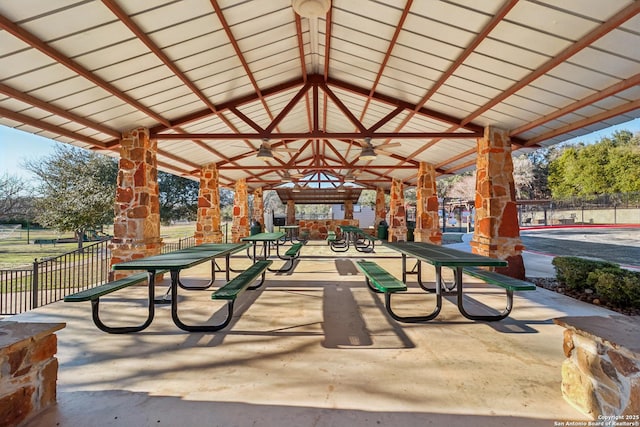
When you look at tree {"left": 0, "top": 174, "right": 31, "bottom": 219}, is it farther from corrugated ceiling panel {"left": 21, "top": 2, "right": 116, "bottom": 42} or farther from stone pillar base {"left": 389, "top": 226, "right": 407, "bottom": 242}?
stone pillar base {"left": 389, "top": 226, "right": 407, "bottom": 242}

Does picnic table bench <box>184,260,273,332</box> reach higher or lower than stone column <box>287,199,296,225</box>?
lower

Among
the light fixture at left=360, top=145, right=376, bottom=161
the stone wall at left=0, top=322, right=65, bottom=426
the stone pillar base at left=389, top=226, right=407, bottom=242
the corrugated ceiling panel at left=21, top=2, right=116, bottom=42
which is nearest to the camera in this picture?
the stone wall at left=0, top=322, right=65, bottom=426

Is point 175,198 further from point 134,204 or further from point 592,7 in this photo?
point 592,7

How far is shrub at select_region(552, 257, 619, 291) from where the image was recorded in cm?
518

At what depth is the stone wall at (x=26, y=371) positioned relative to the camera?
178 cm

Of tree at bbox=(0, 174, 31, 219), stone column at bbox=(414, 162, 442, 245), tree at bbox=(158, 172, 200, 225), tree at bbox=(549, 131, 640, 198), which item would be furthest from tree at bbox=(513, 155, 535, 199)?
tree at bbox=(0, 174, 31, 219)

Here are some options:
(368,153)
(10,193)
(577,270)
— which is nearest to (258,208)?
(368,153)

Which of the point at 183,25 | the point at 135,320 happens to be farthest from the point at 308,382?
the point at 183,25

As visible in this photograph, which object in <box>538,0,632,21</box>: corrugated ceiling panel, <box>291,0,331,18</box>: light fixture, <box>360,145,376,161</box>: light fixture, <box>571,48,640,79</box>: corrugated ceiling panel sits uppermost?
<box>291,0,331,18</box>: light fixture

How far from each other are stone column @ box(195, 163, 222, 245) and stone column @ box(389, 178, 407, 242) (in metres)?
7.88

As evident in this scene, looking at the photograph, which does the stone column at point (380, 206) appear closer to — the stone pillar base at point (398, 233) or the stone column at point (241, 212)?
the stone pillar base at point (398, 233)

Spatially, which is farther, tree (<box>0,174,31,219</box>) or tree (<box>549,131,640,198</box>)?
tree (<box>549,131,640,198</box>)

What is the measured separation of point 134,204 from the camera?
6.42m

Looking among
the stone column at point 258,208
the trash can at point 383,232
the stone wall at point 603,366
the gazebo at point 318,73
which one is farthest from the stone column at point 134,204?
the trash can at point 383,232
